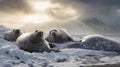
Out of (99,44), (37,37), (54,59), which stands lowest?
(54,59)

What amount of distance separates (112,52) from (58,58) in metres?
3.91

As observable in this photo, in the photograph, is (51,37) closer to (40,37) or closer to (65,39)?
(65,39)

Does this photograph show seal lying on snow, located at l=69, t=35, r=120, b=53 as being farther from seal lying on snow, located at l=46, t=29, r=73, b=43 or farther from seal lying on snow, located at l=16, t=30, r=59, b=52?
seal lying on snow, located at l=46, t=29, r=73, b=43

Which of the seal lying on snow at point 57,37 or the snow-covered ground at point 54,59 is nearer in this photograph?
the snow-covered ground at point 54,59

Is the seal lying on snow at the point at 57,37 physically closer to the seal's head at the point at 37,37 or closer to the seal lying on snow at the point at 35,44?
the seal lying on snow at the point at 35,44

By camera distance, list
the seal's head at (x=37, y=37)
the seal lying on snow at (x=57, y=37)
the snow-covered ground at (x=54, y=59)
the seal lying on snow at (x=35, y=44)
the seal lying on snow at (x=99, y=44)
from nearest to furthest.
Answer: the snow-covered ground at (x=54, y=59), the seal lying on snow at (x=35, y=44), the seal's head at (x=37, y=37), the seal lying on snow at (x=99, y=44), the seal lying on snow at (x=57, y=37)

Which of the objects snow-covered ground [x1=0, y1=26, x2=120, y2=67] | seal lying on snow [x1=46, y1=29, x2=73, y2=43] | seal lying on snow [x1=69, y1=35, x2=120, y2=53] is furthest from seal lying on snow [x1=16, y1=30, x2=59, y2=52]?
seal lying on snow [x1=46, y1=29, x2=73, y2=43]

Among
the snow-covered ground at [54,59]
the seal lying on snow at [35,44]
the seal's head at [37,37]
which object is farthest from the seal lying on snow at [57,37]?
the snow-covered ground at [54,59]

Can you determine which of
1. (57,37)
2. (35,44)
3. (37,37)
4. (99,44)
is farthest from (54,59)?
(57,37)

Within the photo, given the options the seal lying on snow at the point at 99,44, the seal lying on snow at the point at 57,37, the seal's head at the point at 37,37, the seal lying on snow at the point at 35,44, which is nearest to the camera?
the seal lying on snow at the point at 35,44

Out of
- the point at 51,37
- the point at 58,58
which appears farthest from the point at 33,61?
the point at 51,37

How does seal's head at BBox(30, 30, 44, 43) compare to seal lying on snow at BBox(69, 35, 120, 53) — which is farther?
seal lying on snow at BBox(69, 35, 120, 53)

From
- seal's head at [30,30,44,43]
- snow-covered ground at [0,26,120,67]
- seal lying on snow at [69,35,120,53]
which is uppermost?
seal's head at [30,30,44,43]

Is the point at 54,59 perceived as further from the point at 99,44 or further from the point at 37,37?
the point at 99,44
